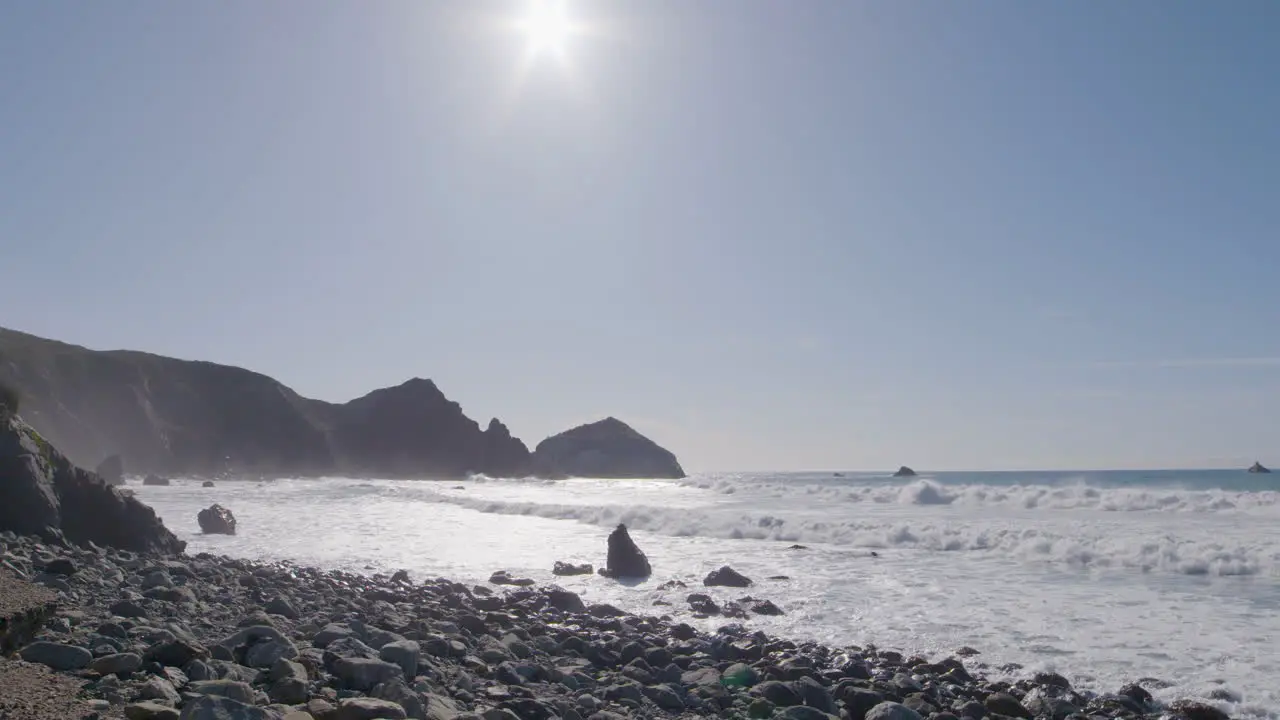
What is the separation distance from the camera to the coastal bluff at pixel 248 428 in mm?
59531

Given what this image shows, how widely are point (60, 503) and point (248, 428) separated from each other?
7276cm

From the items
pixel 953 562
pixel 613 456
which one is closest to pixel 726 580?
pixel 953 562

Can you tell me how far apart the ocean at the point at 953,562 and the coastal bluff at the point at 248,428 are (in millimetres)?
25645

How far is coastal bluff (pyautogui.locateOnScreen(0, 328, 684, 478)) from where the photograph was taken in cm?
5953

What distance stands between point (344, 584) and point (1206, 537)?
19.9m

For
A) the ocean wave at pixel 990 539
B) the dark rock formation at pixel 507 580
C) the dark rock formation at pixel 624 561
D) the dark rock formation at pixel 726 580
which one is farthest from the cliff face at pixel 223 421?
the dark rock formation at pixel 726 580

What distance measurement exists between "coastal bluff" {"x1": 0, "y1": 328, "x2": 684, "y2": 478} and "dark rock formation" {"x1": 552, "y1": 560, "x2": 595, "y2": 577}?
1310 inches

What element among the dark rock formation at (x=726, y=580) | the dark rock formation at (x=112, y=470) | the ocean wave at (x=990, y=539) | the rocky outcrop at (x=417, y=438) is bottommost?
the dark rock formation at (x=726, y=580)

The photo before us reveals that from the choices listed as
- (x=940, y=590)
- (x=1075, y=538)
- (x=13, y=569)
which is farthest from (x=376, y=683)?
(x=1075, y=538)

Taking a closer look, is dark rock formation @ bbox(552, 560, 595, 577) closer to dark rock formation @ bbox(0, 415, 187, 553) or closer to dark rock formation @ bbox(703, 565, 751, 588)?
dark rock formation @ bbox(703, 565, 751, 588)

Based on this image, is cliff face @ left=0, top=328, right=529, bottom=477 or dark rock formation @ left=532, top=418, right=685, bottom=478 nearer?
cliff face @ left=0, top=328, right=529, bottom=477

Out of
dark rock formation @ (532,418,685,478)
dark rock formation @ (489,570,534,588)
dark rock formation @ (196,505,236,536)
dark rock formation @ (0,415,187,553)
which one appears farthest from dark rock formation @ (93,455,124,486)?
dark rock formation @ (532,418,685,478)

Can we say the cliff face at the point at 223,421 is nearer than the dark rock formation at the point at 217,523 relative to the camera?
No

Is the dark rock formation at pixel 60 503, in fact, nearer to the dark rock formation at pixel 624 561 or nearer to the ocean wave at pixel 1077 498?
the dark rock formation at pixel 624 561
